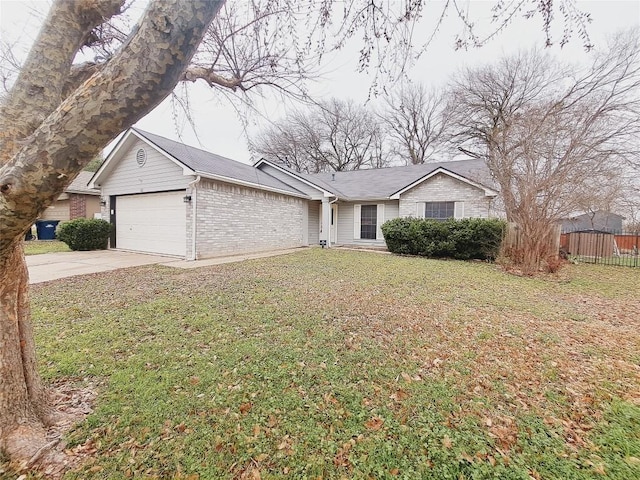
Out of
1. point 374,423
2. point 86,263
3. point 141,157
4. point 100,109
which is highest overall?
point 141,157

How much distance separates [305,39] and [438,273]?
682cm

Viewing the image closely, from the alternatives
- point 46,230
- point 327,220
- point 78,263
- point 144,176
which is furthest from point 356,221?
point 46,230

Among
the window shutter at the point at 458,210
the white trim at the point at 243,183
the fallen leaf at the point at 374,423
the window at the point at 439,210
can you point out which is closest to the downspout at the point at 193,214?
the white trim at the point at 243,183

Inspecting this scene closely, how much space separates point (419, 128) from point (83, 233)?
83.3ft

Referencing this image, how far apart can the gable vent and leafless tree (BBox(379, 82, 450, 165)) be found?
18.7 m

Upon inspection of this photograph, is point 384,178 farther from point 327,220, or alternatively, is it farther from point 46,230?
point 46,230

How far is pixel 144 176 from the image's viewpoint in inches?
418

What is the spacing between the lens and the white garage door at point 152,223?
9.95 meters

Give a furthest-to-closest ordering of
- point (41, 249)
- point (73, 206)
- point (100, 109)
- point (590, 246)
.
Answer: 1. point (73, 206)
2. point (590, 246)
3. point (41, 249)
4. point (100, 109)

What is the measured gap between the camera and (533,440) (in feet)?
6.83

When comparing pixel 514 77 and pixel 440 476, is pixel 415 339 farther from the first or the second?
pixel 514 77

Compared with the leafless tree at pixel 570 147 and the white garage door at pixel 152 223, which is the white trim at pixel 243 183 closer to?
the white garage door at pixel 152 223

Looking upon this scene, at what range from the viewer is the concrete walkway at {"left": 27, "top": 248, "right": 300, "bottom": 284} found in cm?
704

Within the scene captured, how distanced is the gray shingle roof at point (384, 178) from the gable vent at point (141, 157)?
23.8 feet
